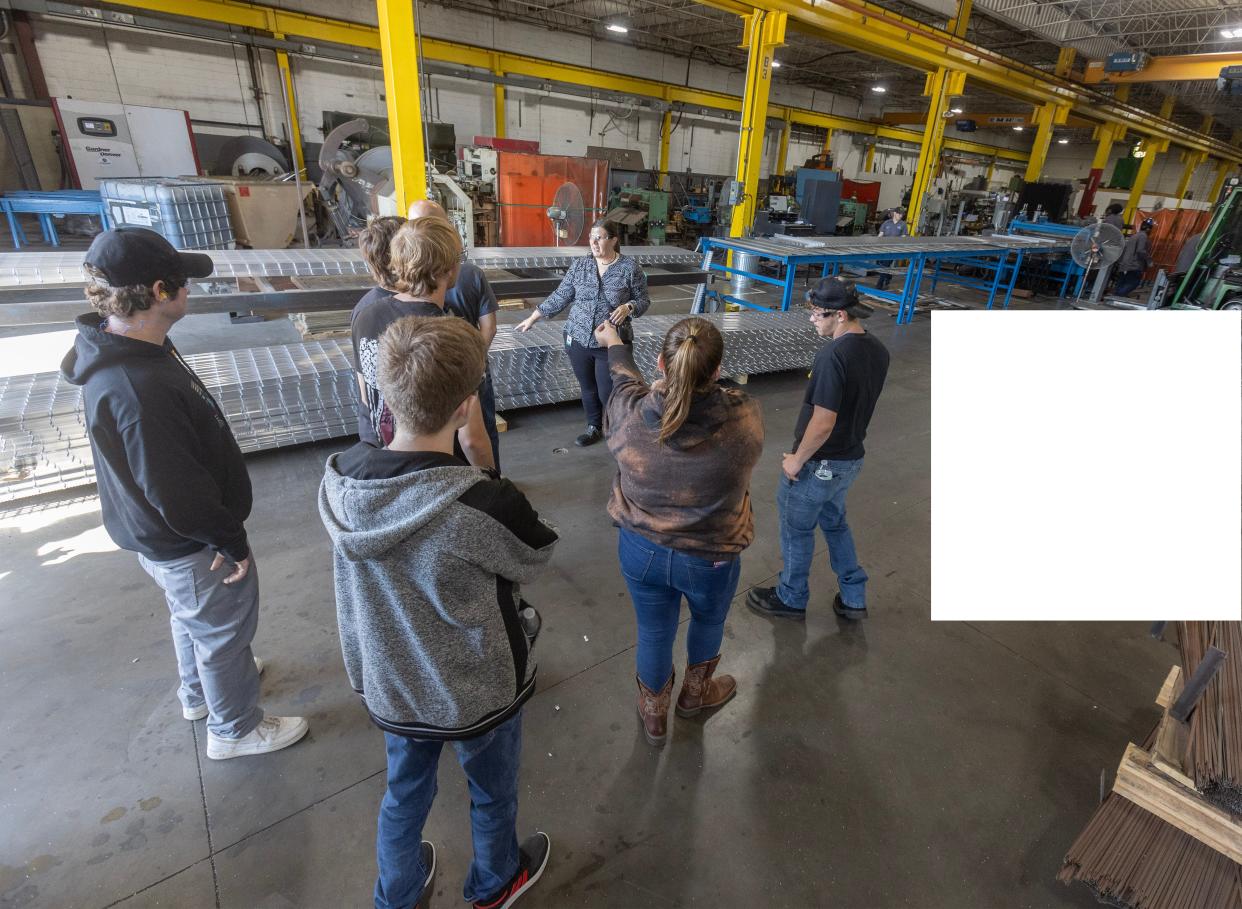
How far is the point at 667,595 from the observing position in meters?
1.96

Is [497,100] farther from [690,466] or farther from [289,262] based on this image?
[690,466]

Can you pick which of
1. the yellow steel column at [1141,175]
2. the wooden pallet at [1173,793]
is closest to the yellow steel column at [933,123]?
the yellow steel column at [1141,175]

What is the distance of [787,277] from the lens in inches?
259

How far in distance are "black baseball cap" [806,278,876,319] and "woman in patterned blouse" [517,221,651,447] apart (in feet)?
4.89

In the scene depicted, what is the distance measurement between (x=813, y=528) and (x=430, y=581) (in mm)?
1952

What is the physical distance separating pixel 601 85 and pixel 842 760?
627 inches

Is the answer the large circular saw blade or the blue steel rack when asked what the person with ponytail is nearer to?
the blue steel rack

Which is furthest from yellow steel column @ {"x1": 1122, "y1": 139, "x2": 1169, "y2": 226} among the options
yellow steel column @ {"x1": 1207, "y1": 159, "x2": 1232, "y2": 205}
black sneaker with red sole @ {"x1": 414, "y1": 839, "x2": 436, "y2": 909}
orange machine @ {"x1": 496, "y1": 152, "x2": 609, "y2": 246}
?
black sneaker with red sole @ {"x1": 414, "y1": 839, "x2": 436, "y2": 909}

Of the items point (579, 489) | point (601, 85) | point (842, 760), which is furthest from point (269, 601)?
point (601, 85)

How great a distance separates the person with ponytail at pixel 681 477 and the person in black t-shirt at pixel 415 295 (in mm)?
636

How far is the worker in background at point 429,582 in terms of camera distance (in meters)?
1.19

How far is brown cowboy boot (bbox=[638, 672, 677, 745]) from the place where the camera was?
2189 mm

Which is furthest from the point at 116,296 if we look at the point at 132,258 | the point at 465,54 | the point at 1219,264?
the point at 465,54

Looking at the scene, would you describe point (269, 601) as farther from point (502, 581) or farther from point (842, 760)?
point (842, 760)
